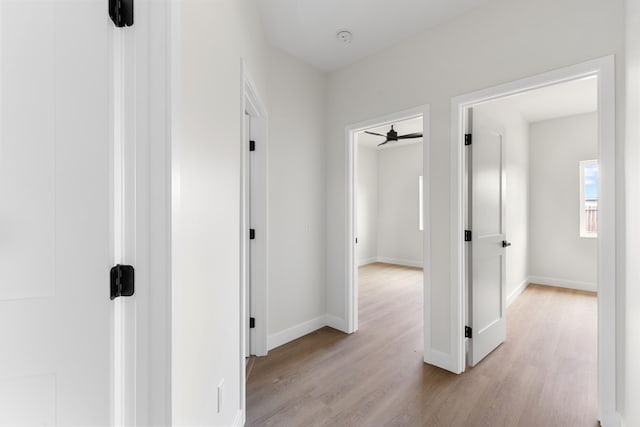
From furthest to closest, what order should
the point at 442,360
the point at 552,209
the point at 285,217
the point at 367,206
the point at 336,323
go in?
the point at 367,206 → the point at 552,209 → the point at 336,323 → the point at 285,217 → the point at 442,360

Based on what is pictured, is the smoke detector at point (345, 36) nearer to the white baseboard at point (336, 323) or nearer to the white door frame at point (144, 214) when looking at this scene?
the white door frame at point (144, 214)

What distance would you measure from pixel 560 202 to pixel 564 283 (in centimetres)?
136

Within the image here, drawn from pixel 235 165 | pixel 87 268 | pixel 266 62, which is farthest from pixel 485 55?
pixel 87 268

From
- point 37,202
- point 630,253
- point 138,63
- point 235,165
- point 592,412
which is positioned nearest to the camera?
point 37,202

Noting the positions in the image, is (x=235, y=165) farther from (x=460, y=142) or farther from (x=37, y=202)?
(x=460, y=142)

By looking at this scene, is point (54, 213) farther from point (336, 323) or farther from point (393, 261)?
point (393, 261)

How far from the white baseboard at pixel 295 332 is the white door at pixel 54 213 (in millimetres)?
1955

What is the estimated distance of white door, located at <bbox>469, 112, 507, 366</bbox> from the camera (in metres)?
2.37

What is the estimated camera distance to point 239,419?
5.39ft

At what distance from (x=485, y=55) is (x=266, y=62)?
1836 millimetres

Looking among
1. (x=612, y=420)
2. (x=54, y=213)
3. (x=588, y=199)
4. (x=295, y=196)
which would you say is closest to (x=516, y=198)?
(x=588, y=199)

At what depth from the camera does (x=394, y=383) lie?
83.8 inches

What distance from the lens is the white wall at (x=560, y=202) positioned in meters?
4.59

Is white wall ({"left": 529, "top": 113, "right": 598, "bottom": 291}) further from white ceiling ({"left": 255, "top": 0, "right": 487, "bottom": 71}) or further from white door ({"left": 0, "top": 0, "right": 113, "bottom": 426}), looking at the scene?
white door ({"left": 0, "top": 0, "right": 113, "bottom": 426})
